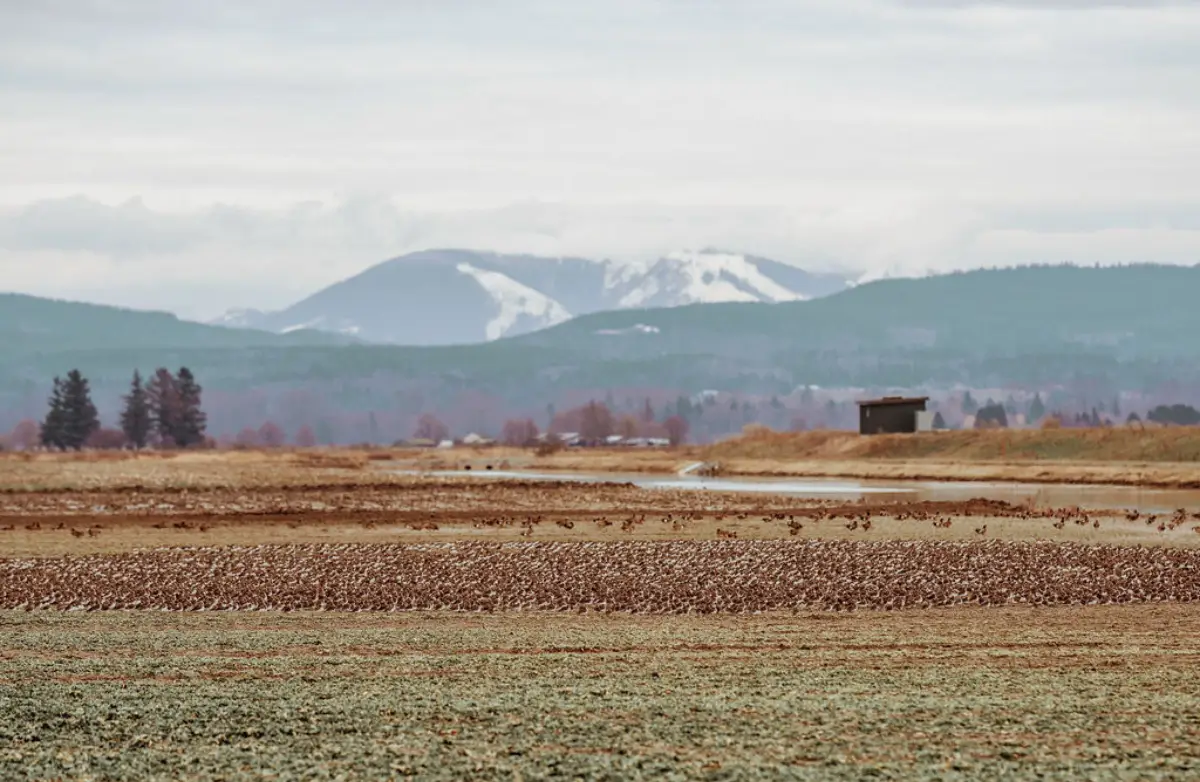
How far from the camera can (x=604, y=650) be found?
29.7 metres

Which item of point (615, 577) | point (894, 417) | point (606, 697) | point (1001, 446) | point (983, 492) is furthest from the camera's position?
point (894, 417)

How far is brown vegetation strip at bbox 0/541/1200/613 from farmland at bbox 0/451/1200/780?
0.51 ft

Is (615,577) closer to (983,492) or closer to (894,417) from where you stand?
(983,492)

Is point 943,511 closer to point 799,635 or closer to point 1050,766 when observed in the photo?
point 799,635

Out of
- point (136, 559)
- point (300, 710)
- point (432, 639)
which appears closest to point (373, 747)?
point (300, 710)

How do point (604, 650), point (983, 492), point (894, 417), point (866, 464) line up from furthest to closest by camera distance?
point (894, 417)
point (866, 464)
point (983, 492)
point (604, 650)

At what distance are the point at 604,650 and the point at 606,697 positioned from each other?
5.36 metres

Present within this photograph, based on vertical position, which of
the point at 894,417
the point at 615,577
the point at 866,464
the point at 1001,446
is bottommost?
the point at 615,577

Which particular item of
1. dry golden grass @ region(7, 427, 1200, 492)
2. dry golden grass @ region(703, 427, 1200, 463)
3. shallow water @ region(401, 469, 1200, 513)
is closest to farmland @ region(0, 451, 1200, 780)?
shallow water @ region(401, 469, 1200, 513)

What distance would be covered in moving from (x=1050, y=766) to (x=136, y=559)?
3296 cm

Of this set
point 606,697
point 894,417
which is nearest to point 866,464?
point 894,417

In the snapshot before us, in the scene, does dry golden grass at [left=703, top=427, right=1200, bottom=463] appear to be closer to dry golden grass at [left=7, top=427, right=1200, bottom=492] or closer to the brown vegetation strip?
dry golden grass at [left=7, top=427, right=1200, bottom=492]

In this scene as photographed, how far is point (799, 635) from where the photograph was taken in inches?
1235

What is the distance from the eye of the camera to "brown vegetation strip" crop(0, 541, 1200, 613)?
37438 millimetres
